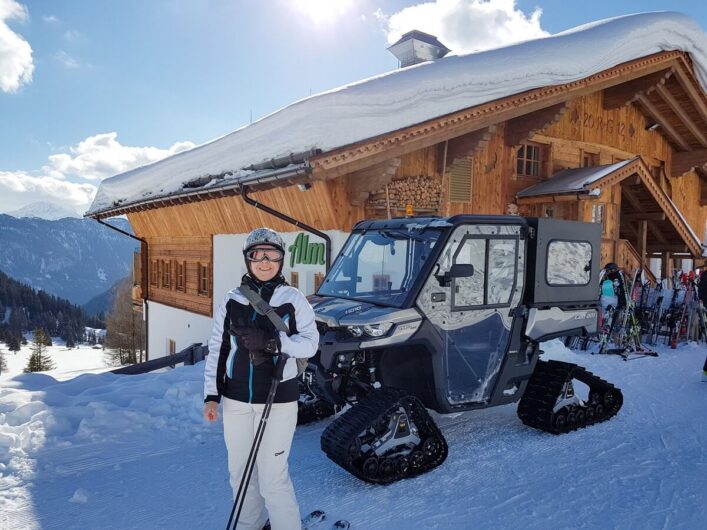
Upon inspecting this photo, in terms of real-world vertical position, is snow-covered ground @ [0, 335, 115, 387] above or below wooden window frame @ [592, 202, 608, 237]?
below

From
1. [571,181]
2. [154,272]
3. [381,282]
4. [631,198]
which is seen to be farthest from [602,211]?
[154,272]

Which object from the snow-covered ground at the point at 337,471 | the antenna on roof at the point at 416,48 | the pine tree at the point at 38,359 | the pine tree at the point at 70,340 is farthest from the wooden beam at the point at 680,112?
the pine tree at the point at 70,340

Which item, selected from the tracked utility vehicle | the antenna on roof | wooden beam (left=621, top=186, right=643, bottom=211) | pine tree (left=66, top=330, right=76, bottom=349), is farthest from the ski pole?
pine tree (left=66, top=330, right=76, bottom=349)

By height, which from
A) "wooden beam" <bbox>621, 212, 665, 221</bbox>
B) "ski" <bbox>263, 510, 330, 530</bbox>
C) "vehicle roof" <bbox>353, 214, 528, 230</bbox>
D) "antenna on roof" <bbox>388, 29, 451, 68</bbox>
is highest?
"antenna on roof" <bbox>388, 29, 451, 68</bbox>

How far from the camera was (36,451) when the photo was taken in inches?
187

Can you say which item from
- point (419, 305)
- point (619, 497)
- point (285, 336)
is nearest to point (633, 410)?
point (619, 497)

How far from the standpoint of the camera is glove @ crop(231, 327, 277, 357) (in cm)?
307

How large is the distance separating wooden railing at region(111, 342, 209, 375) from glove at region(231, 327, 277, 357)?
5.57m

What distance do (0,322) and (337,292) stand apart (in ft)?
418

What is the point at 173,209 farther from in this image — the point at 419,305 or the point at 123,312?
the point at 123,312

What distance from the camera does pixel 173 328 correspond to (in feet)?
56.3

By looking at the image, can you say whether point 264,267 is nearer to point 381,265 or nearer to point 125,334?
point 381,265

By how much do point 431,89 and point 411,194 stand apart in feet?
6.94

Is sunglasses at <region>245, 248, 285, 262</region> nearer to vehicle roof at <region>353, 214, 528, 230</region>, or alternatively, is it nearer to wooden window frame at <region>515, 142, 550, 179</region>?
vehicle roof at <region>353, 214, 528, 230</region>
